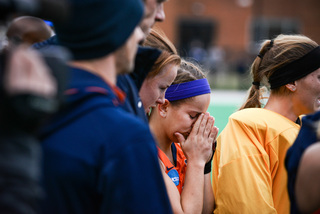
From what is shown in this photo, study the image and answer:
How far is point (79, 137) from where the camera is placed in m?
1.38

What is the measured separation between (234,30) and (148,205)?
36.1 m

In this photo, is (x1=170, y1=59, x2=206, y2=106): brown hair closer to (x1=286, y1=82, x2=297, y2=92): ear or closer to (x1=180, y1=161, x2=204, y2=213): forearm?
(x1=180, y1=161, x2=204, y2=213): forearm

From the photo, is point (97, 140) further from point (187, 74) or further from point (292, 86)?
point (292, 86)

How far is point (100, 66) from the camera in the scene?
5.11 ft

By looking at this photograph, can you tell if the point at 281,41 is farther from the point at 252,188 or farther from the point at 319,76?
the point at 252,188

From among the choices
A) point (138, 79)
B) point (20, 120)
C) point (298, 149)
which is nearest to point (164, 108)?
point (138, 79)

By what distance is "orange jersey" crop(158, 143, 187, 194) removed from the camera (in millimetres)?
2943

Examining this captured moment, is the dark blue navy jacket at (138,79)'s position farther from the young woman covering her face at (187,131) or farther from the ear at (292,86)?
the ear at (292,86)

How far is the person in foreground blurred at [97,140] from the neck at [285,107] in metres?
2.06

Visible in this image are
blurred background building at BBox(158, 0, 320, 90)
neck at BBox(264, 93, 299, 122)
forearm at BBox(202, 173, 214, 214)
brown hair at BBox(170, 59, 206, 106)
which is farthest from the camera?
blurred background building at BBox(158, 0, 320, 90)

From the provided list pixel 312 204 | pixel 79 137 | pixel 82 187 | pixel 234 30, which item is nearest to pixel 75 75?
pixel 79 137

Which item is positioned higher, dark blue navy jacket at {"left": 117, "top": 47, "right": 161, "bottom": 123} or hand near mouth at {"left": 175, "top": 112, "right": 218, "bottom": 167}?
dark blue navy jacket at {"left": 117, "top": 47, "right": 161, "bottom": 123}

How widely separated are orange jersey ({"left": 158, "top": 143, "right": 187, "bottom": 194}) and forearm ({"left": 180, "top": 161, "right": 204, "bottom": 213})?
0.15 m

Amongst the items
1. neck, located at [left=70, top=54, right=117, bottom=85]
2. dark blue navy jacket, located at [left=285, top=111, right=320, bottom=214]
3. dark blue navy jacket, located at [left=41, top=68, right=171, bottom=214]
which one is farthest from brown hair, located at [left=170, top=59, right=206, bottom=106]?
dark blue navy jacket, located at [left=41, top=68, right=171, bottom=214]
